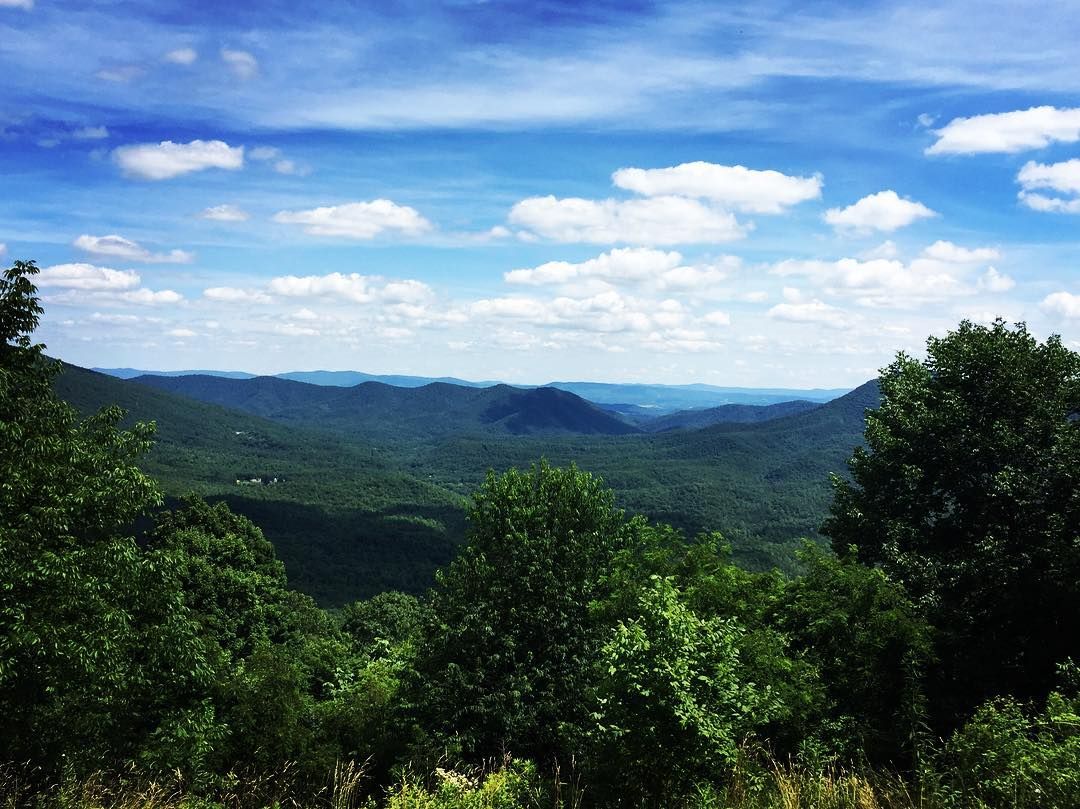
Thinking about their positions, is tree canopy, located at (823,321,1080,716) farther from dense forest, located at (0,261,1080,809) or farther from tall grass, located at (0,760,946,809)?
tall grass, located at (0,760,946,809)

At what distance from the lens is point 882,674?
1733 centimetres

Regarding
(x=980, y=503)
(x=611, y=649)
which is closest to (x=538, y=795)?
(x=611, y=649)

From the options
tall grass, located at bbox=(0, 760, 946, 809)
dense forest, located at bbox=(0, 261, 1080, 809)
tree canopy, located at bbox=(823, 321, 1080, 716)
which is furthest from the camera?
tree canopy, located at bbox=(823, 321, 1080, 716)

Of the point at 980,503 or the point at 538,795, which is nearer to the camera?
the point at 538,795

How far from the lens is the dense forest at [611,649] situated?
10094 millimetres

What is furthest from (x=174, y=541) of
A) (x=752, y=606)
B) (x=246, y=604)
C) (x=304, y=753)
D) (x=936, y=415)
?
(x=936, y=415)

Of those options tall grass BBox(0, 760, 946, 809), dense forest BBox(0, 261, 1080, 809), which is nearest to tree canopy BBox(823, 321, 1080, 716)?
dense forest BBox(0, 261, 1080, 809)

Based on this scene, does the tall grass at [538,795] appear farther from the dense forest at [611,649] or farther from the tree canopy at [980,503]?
the tree canopy at [980,503]

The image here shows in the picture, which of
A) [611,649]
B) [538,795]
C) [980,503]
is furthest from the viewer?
[980,503]

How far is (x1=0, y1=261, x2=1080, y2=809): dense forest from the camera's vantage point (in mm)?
10094

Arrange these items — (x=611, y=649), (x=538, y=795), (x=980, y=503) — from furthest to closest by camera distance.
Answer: (x=980, y=503) → (x=538, y=795) → (x=611, y=649)

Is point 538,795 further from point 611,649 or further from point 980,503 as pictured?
point 980,503

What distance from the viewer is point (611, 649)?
33.9 ft

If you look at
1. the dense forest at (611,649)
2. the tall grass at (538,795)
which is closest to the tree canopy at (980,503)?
the dense forest at (611,649)
